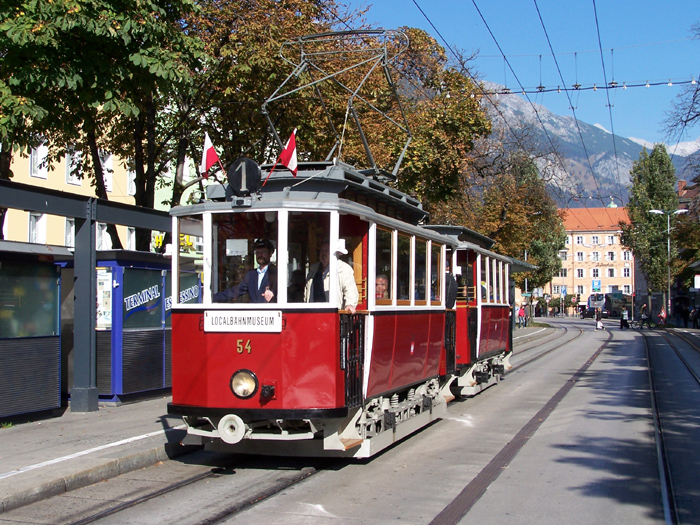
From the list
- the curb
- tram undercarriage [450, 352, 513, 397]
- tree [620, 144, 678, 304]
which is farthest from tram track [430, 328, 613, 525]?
tree [620, 144, 678, 304]

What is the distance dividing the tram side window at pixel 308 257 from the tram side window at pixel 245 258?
17 centimetres

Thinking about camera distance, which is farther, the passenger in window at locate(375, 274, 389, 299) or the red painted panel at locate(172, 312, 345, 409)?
the passenger in window at locate(375, 274, 389, 299)

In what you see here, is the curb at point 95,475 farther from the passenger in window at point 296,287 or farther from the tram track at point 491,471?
the tram track at point 491,471

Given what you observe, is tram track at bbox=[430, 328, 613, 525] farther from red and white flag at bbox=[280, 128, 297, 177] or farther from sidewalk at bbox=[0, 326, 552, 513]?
red and white flag at bbox=[280, 128, 297, 177]

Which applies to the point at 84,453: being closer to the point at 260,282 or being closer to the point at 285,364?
the point at 285,364

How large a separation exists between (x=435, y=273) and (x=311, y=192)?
3.32 metres

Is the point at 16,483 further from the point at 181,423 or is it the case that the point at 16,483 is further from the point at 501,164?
the point at 501,164

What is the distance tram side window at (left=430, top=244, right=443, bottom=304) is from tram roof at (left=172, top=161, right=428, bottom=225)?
0.91 meters

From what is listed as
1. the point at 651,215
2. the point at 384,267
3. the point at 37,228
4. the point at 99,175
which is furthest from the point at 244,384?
the point at 651,215

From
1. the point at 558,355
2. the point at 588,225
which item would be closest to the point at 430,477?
the point at 558,355

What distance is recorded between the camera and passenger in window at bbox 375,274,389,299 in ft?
28.1

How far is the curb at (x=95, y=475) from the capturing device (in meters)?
6.65

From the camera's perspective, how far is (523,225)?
38.5 metres

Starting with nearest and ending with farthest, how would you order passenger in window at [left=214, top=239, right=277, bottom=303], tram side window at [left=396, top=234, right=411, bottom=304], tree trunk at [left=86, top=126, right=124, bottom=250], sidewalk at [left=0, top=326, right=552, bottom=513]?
sidewalk at [left=0, top=326, right=552, bottom=513] → passenger in window at [left=214, top=239, right=277, bottom=303] → tram side window at [left=396, top=234, right=411, bottom=304] → tree trunk at [left=86, top=126, right=124, bottom=250]
